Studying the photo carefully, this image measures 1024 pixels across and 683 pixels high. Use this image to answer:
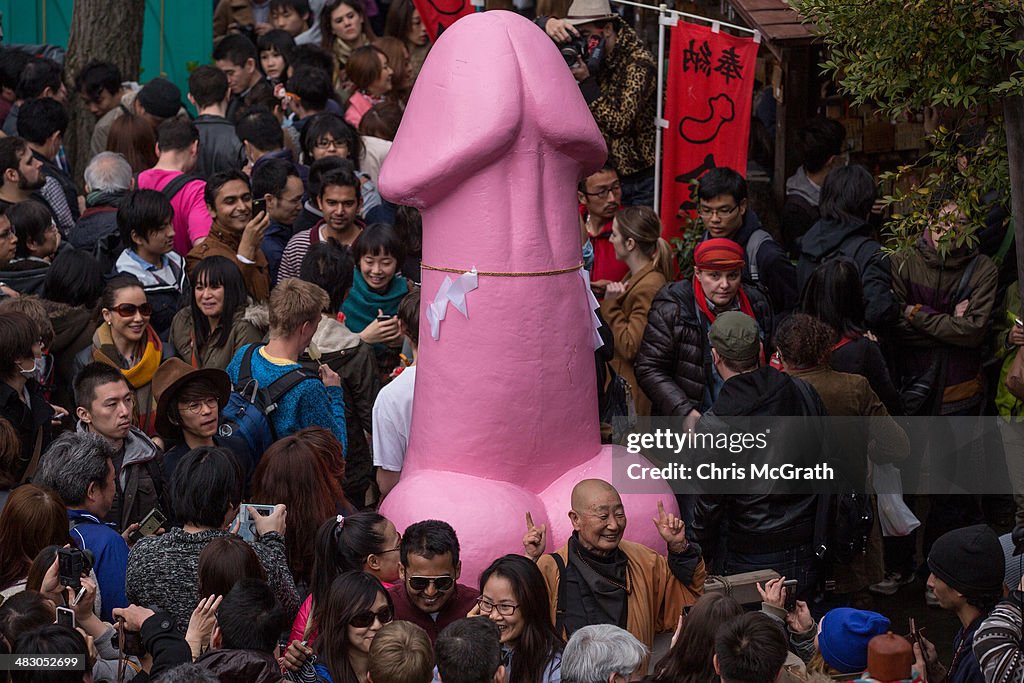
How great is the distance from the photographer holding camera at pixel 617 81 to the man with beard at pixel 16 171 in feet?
10.1

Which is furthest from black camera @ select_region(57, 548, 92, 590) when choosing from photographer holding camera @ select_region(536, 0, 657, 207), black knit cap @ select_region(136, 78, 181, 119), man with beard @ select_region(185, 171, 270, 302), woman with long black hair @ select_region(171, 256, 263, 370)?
black knit cap @ select_region(136, 78, 181, 119)

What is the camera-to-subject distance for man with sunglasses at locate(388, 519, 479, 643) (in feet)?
16.6

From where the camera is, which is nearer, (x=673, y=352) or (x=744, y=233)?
(x=673, y=352)

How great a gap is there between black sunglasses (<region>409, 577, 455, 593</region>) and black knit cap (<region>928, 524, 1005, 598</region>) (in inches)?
67.9

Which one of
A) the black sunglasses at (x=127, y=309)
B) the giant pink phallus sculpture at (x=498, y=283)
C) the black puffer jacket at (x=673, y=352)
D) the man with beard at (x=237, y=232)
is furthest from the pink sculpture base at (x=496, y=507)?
the man with beard at (x=237, y=232)

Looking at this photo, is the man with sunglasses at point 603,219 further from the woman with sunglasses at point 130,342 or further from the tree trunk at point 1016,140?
the tree trunk at point 1016,140

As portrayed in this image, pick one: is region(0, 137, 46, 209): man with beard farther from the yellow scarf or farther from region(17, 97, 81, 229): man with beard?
the yellow scarf

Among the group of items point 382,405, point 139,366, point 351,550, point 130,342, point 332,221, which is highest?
point 332,221

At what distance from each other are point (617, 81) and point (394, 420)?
3321 millimetres

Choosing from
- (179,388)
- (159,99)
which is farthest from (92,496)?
(159,99)

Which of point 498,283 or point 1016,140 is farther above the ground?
point 1016,140

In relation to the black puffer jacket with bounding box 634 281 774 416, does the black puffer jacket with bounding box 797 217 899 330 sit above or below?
above

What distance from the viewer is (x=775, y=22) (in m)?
8.17

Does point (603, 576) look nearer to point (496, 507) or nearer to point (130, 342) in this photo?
point (496, 507)
